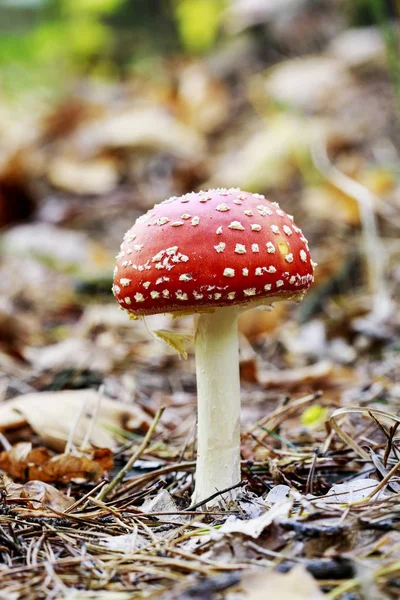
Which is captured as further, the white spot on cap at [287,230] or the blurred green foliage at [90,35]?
the blurred green foliage at [90,35]

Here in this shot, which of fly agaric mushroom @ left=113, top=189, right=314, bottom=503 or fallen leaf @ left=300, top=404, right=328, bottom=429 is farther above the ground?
fly agaric mushroom @ left=113, top=189, right=314, bottom=503

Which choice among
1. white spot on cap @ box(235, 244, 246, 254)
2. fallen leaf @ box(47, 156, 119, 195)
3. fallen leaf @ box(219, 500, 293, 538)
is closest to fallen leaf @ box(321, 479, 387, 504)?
fallen leaf @ box(219, 500, 293, 538)

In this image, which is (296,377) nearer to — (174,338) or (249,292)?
(174,338)

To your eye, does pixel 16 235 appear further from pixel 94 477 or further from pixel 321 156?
pixel 94 477

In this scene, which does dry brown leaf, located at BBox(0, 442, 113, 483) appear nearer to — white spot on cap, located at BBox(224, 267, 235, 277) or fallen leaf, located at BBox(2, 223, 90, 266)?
white spot on cap, located at BBox(224, 267, 235, 277)

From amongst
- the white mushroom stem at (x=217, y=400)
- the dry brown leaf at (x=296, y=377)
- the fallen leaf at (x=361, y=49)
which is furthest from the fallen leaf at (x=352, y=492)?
the fallen leaf at (x=361, y=49)

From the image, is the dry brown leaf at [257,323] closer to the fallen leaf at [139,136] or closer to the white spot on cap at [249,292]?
the white spot on cap at [249,292]

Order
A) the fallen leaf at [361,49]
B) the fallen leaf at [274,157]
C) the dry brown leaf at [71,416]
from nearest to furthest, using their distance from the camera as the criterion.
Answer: the dry brown leaf at [71,416] → the fallen leaf at [274,157] → the fallen leaf at [361,49]

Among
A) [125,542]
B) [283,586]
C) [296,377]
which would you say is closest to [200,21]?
[296,377]
